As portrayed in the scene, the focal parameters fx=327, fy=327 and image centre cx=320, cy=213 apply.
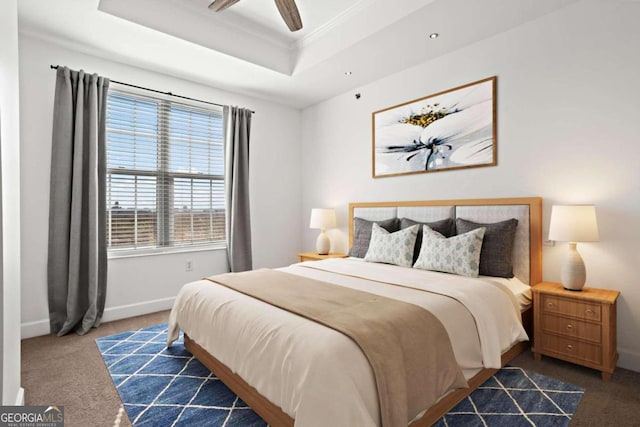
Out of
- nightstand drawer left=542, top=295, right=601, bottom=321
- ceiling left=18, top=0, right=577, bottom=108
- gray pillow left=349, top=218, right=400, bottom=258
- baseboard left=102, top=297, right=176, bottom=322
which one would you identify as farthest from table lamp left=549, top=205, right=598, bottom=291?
baseboard left=102, top=297, right=176, bottom=322

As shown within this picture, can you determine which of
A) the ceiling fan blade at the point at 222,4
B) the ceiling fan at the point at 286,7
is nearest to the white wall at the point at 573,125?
the ceiling fan at the point at 286,7

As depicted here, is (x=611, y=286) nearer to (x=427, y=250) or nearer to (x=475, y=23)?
(x=427, y=250)

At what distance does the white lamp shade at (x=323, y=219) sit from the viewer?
4254 millimetres

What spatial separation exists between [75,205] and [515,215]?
3.95 meters

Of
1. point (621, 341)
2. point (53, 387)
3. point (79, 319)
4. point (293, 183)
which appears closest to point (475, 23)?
point (621, 341)

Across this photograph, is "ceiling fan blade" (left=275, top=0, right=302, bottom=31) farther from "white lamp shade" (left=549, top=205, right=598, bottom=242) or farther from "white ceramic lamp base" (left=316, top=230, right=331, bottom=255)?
"white ceramic lamp base" (left=316, top=230, right=331, bottom=255)

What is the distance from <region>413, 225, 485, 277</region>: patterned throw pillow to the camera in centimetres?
260

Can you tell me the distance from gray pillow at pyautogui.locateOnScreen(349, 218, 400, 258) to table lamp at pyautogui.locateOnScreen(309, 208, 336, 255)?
54cm

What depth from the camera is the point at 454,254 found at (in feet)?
8.73

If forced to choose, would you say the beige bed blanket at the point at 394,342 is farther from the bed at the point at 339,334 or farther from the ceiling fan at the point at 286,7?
the ceiling fan at the point at 286,7

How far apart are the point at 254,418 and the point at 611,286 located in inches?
104

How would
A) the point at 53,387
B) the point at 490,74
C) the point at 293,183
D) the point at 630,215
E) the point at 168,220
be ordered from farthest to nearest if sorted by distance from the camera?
the point at 293,183 < the point at 168,220 < the point at 490,74 < the point at 630,215 < the point at 53,387

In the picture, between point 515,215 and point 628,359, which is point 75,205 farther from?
point 628,359

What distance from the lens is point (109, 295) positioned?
11.2 feet
